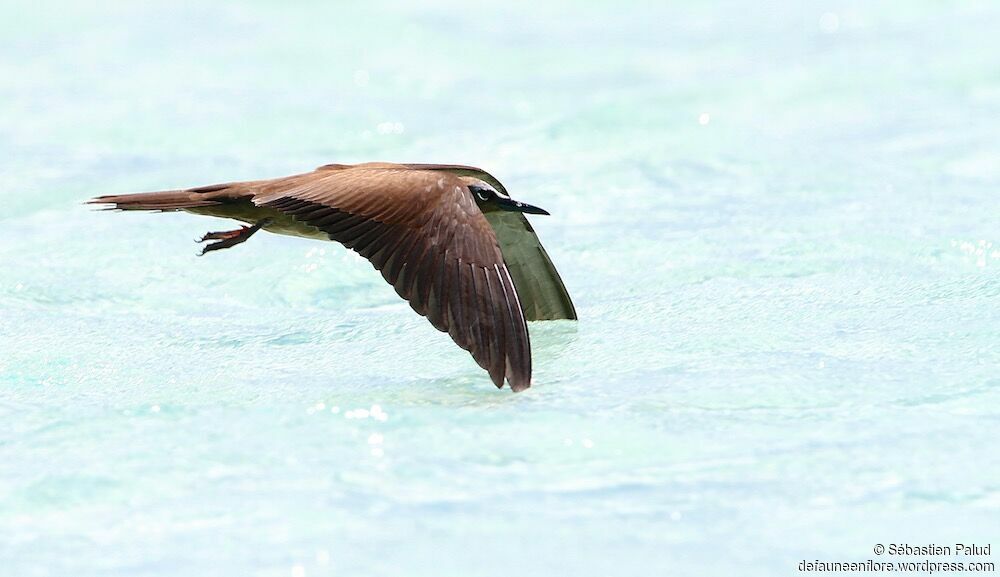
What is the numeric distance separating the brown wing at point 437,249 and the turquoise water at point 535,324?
0.85ft

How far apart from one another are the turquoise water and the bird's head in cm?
65

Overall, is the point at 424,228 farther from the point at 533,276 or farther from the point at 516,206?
the point at 533,276

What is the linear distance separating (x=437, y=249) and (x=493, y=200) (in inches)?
31.1

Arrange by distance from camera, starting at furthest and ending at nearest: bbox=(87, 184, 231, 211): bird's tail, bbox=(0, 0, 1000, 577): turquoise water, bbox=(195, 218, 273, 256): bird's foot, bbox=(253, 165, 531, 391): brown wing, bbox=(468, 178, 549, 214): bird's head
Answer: bbox=(195, 218, 273, 256): bird's foot, bbox=(87, 184, 231, 211): bird's tail, bbox=(468, 178, 549, 214): bird's head, bbox=(253, 165, 531, 391): brown wing, bbox=(0, 0, 1000, 577): turquoise water

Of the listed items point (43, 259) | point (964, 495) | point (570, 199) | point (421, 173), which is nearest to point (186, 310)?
point (43, 259)

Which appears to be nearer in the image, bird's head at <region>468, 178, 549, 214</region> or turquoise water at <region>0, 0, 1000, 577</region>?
turquoise water at <region>0, 0, 1000, 577</region>

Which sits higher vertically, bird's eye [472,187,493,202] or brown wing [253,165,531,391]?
bird's eye [472,187,493,202]

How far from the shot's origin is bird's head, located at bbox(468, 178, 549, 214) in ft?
21.5

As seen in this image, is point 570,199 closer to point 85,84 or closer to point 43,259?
point 43,259

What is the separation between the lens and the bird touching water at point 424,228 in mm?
5844

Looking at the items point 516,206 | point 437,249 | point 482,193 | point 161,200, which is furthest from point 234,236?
point 437,249

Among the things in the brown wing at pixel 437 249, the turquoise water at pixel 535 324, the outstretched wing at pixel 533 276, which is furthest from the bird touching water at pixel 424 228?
the outstretched wing at pixel 533 276

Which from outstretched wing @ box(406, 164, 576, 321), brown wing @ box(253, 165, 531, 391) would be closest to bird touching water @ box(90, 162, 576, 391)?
brown wing @ box(253, 165, 531, 391)

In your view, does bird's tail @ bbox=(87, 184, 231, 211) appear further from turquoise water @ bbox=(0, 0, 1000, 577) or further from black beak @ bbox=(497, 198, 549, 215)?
black beak @ bbox=(497, 198, 549, 215)
